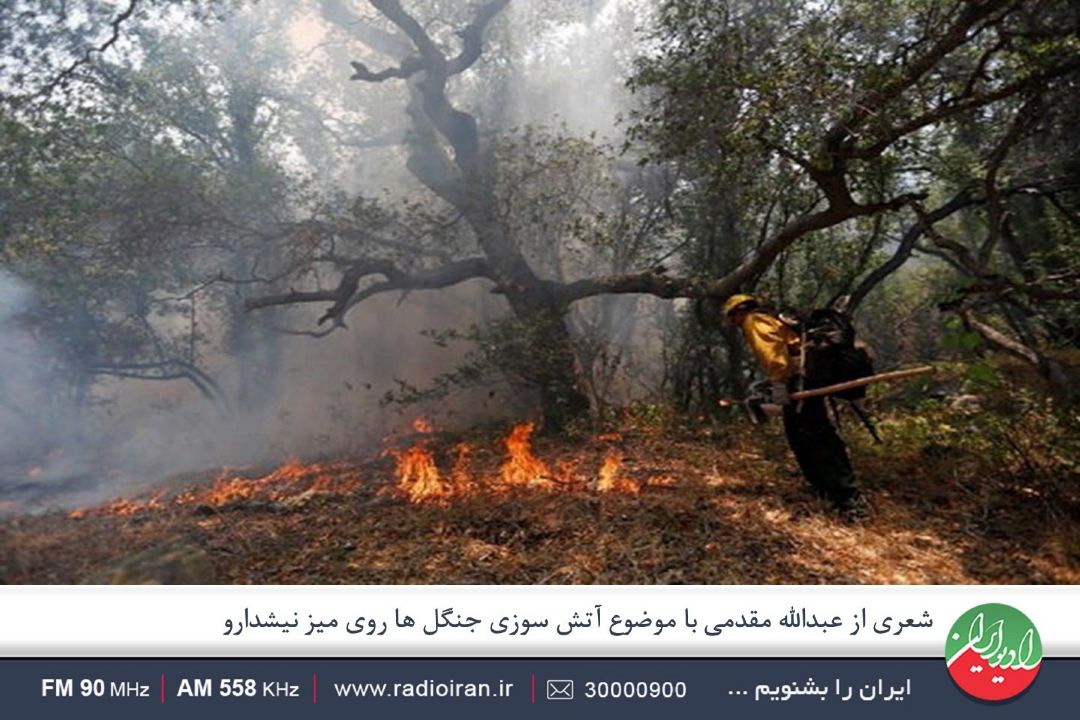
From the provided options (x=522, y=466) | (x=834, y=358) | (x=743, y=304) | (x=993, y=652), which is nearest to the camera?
(x=993, y=652)

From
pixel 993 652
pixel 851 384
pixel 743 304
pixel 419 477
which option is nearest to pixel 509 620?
pixel 993 652

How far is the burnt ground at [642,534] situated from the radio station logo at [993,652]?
0.73 metres

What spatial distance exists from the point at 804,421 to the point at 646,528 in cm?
188

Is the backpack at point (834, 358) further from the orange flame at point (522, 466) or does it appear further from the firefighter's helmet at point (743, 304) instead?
the orange flame at point (522, 466)

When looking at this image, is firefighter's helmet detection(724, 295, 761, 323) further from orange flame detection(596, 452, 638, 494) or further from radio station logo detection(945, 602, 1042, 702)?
radio station logo detection(945, 602, 1042, 702)

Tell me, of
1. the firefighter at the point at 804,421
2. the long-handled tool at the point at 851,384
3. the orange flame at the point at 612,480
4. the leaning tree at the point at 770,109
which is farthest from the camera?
the orange flame at the point at 612,480

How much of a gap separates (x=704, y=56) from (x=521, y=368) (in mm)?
5550

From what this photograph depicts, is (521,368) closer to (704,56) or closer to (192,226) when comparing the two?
(704,56)

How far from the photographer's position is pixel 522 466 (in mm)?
7684

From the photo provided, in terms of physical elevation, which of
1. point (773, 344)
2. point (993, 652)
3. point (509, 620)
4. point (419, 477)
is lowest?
point (993, 652)

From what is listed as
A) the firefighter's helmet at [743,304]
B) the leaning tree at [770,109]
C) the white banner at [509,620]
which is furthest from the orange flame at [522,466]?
the white banner at [509,620]

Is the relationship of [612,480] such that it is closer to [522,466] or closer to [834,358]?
[522,466]

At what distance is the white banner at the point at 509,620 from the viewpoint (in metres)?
3.51

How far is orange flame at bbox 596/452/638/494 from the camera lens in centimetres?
635
